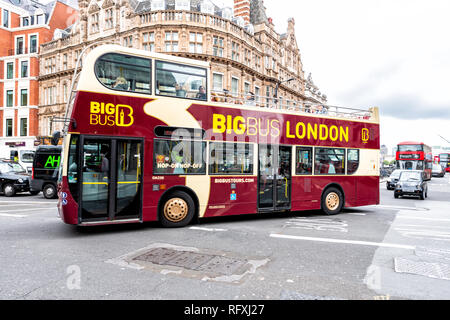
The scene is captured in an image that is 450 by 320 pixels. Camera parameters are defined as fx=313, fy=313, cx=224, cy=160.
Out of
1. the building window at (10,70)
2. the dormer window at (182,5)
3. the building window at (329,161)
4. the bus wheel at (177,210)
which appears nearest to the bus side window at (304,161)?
the building window at (329,161)

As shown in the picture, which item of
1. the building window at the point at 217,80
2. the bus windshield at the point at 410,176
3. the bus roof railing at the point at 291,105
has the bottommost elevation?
the bus windshield at the point at 410,176

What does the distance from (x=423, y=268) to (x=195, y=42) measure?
30.0m

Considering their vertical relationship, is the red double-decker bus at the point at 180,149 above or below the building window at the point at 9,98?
below

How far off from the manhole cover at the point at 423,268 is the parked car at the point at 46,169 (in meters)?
15.6

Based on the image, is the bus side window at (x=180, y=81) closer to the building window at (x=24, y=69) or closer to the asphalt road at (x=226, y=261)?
the asphalt road at (x=226, y=261)

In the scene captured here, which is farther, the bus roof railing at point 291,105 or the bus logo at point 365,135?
the bus logo at point 365,135

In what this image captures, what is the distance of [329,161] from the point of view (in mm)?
10719

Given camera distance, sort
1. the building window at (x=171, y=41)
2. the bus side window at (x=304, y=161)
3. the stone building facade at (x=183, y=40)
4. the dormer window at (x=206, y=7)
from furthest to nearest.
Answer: the dormer window at (x=206, y=7), the stone building facade at (x=183, y=40), the building window at (x=171, y=41), the bus side window at (x=304, y=161)

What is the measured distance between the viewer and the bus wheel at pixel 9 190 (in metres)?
16.6

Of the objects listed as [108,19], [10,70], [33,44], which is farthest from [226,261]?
[10,70]

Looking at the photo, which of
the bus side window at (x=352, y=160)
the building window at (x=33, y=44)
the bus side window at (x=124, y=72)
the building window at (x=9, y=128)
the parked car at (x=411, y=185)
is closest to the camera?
the bus side window at (x=124, y=72)

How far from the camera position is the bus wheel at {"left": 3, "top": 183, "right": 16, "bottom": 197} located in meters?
16.6

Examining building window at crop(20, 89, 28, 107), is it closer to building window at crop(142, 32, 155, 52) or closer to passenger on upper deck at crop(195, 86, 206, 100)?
building window at crop(142, 32, 155, 52)

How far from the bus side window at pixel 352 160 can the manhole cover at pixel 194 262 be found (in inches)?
277
